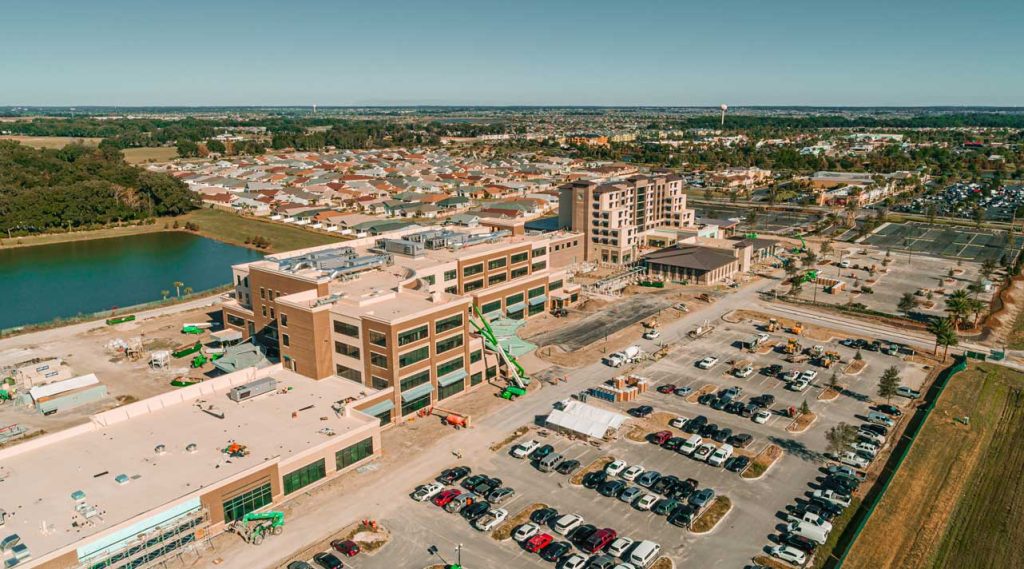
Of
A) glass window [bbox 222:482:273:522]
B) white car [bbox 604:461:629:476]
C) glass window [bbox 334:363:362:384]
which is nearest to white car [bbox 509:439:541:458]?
white car [bbox 604:461:629:476]

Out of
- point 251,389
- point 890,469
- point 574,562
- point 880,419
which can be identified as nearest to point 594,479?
point 574,562

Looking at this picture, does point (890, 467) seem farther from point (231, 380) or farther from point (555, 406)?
point (231, 380)

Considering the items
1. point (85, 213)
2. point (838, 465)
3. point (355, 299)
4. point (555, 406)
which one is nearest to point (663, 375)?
point (555, 406)

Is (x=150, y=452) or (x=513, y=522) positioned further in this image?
(x=150, y=452)

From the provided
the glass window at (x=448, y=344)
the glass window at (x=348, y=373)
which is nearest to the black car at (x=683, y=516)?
the glass window at (x=448, y=344)

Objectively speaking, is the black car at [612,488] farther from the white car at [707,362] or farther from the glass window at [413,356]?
the white car at [707,362]

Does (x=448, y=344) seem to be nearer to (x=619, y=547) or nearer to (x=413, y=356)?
(x=413, y=356)
